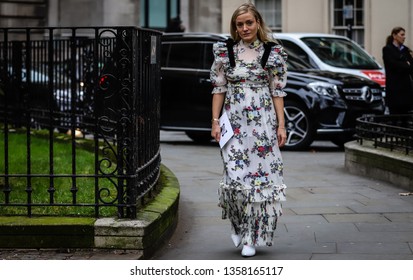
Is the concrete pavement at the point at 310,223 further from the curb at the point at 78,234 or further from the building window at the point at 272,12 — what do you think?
the building window at the point at 272,12

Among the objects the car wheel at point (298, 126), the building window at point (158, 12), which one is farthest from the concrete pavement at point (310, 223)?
the building window at point (158, 12)

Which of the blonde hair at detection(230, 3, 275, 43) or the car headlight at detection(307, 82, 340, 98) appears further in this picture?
the car headlight at detection(307, 82, 340, 98)

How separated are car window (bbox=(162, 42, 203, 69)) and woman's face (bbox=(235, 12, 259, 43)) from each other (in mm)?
9814

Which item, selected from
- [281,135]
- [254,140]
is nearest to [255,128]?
[254,140]

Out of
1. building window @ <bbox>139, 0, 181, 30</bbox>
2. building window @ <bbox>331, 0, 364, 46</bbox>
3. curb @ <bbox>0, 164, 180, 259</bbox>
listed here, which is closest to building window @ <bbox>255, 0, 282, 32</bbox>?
building window @ <bbox>331, 0, 364, 46</bbox>

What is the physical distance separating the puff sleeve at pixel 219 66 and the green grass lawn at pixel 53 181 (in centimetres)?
97

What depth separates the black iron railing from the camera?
1159cm

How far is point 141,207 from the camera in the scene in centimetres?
804

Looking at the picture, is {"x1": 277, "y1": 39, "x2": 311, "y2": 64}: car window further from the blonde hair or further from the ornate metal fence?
the blonde hair

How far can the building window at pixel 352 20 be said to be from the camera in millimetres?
28500

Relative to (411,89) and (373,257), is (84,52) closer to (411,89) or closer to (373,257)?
(411,89)

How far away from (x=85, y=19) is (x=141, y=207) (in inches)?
1212

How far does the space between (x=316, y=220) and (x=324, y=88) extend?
709 centimetres
